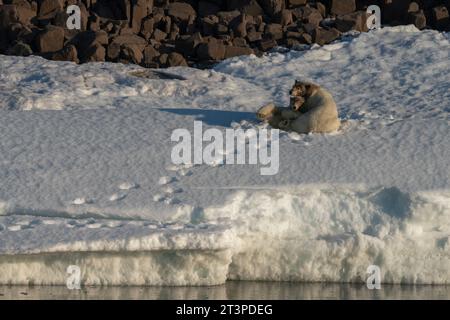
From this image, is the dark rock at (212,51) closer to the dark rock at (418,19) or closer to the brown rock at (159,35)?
the brown rock at (159,35)

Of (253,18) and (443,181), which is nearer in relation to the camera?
(443,181)

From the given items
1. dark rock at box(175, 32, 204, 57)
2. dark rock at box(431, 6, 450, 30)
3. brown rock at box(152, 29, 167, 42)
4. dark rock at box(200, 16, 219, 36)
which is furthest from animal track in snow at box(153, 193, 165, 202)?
dark rock at box(431, 6, 450, 30)

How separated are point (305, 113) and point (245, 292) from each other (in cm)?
363

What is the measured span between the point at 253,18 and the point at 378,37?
2.43 m

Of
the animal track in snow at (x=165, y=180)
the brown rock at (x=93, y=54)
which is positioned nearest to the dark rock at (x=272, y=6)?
the brown rock at (x=93, y=54)

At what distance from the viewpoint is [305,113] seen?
15.2 metres

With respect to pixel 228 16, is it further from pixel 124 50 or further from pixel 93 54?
pixel 93 54

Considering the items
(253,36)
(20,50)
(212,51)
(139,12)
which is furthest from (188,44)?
(20,50)

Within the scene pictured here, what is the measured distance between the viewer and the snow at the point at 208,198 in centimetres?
1215

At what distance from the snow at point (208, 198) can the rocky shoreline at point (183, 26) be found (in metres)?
3.45
